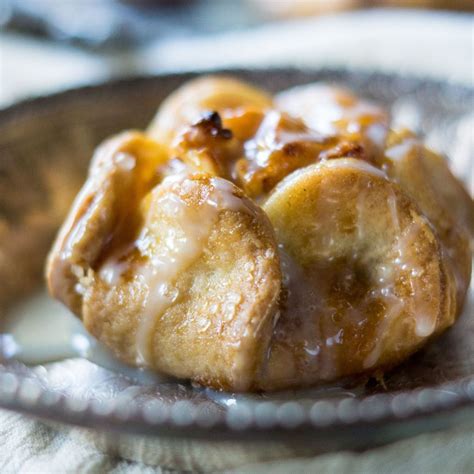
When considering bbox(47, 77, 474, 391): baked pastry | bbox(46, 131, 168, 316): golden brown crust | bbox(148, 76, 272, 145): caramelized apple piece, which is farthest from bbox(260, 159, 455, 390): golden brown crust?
bbox(148, 76, 272, 145): caramelized apple piece

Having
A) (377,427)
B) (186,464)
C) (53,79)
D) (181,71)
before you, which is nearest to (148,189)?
(186,464)

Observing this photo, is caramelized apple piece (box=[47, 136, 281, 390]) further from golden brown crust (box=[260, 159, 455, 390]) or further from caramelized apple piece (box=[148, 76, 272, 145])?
caramelized apple piece (box=[148, 76, 272, 145])

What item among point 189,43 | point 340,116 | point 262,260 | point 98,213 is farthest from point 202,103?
point 189,43

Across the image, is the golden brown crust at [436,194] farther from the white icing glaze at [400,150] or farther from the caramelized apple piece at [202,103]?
the caramelized apple piece at [202,103]

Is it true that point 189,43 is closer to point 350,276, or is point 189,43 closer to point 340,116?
point 340,116

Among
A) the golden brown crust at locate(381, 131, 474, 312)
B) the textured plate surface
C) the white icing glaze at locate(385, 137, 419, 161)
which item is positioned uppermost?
the white icing glaze at locate(385, 137, 419, 161)

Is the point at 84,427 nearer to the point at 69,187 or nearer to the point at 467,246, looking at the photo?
the point at 467,246

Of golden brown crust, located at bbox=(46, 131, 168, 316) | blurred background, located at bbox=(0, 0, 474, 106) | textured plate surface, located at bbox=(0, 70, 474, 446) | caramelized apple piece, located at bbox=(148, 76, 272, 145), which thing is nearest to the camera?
textured plate surface, located at bbox=(0, 70, 474, 446)

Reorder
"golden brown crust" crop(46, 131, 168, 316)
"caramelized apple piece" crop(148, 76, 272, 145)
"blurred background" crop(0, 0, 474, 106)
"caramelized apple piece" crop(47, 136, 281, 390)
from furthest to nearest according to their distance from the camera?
"blurred background" crop(0, 0, 474, 106)
"caramelized apple piece" crop(148, 76, 272, 145)
"golden brown crust" crop(46, 131, 168, 316)
"caramelized apple piece" crop(47, 136, 281, 390)

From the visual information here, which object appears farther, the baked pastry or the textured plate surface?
the baked pastry
